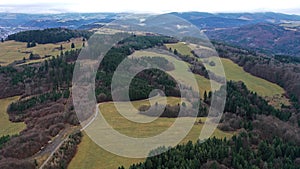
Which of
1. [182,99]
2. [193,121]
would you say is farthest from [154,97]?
[193,121]

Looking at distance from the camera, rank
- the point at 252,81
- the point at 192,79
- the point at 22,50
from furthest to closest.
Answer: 1. the point at 22,50
2. the point at 252,81
3. the point at 192,79

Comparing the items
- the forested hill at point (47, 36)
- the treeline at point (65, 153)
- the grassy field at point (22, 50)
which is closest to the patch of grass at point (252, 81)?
the grassy field at point (22, 50)

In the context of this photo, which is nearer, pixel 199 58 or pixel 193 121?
pixel 193 121

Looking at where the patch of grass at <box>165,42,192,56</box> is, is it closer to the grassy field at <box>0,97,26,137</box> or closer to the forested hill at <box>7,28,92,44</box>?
the forested hill at <box>7,28,92,44</box>

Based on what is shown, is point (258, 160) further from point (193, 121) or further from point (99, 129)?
point (99, 129)

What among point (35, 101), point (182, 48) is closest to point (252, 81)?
point (182, 48)

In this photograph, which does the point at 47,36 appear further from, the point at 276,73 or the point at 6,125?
the point at 276,73
